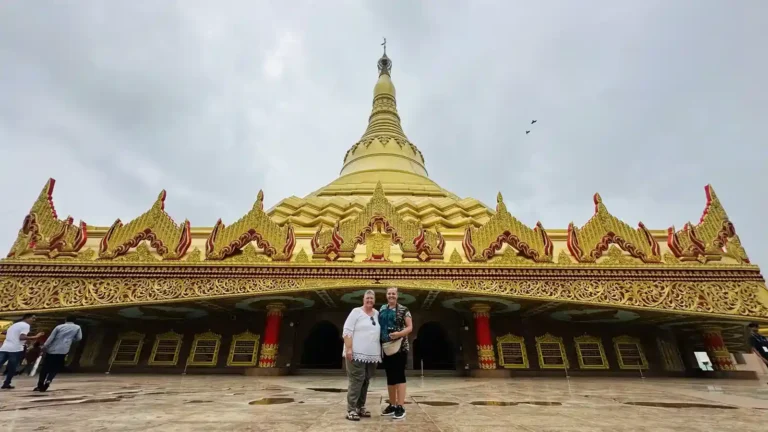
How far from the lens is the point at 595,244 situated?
1083cm

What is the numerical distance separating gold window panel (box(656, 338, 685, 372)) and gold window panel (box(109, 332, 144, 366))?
16.6m

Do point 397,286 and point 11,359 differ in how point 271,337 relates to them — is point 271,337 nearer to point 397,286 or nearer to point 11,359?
point 397,286

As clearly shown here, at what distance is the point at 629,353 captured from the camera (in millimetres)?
11859

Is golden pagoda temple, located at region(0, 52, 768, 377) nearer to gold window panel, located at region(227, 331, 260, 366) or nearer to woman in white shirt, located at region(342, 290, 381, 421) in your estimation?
gold window panel, located at region(227, 331, 260, 366)

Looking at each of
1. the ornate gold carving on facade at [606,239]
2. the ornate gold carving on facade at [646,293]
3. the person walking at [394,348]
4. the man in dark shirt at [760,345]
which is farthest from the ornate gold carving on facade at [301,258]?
the man in dark shirt at [760,345]

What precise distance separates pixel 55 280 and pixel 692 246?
57.7 ft

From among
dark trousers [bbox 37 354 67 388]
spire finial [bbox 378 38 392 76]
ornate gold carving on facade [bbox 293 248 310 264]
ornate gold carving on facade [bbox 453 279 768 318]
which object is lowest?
dark trousers [bbox 37 354 67 388]

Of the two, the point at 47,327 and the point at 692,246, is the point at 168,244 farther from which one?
the point at 692,246

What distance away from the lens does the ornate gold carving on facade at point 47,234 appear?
35.1ft

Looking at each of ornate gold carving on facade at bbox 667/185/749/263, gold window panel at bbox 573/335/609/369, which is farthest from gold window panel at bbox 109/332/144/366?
ornate gold carving on facade at bbox 667/185/749/263

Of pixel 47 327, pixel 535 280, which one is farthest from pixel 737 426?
pixel 47 327

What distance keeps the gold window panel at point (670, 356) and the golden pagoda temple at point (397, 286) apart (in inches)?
3.7

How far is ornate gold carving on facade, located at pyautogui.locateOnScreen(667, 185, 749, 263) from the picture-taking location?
1052 cm

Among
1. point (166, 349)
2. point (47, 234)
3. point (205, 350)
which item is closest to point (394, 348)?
point (205, 350)
